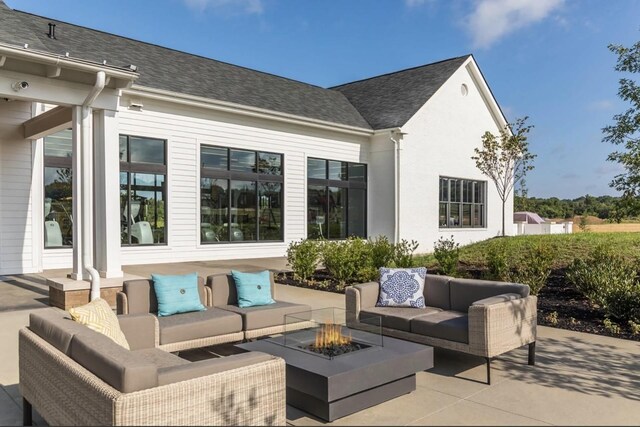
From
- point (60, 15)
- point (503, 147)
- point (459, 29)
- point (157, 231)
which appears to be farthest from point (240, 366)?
point (459, 29)

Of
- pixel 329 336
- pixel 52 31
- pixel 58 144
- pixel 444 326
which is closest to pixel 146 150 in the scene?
pixel 58 144

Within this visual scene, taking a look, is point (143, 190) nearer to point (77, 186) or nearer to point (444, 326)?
point (77, 186)

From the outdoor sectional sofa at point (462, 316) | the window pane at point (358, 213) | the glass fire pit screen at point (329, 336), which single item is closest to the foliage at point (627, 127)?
the outdoor sectional sofa at point (462, 316)

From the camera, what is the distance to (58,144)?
11.3 metres

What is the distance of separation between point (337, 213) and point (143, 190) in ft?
23.3

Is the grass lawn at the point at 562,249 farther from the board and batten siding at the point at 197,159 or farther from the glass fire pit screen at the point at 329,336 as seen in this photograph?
the glass fire pit screen at the point at 329,336

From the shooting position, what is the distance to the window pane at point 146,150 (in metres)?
12.2

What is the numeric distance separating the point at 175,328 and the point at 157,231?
8311 mm

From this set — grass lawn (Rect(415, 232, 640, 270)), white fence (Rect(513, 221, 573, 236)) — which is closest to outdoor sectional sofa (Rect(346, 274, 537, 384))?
grass lawn (Rect(415, 232, 640, 270))

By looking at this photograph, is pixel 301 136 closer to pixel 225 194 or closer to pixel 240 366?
pixel 225 194

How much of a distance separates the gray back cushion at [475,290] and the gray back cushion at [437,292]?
7 centimetres

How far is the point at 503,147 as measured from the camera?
60.6 ft

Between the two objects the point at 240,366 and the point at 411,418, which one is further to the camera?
the point at 411,418

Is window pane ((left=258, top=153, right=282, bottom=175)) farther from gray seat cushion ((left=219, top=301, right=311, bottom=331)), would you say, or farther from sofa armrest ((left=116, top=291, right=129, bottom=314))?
sofa armrest ((left=116, top=291, right=129, bottom=314))
